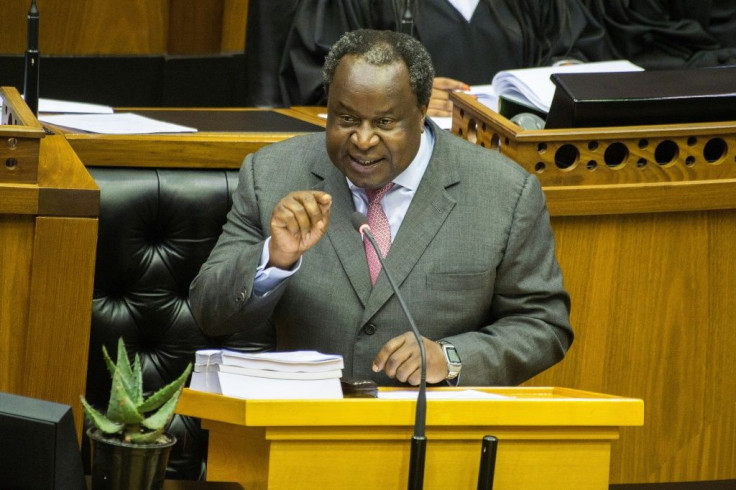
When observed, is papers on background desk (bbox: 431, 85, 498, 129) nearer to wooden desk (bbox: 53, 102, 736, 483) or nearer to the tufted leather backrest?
wooden desk (bbox: 53, 102, 736, 483)

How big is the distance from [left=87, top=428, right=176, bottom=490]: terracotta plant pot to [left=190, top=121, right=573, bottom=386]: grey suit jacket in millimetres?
654

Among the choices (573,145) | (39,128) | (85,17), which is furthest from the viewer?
(85,17)

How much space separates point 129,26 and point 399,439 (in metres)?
2.83

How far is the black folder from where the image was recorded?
2.57 metres

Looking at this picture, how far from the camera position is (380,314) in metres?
2.19

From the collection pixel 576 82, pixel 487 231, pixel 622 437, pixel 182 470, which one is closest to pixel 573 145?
pixel 576 82

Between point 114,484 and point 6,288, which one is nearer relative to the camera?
point 114,484

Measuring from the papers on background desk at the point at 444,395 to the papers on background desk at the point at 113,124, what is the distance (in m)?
1.16

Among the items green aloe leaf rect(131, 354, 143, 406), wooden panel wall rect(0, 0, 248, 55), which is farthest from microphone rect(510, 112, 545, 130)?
wooden panel wall rect(0, 0, 248, 55)

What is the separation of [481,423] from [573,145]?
110 centimetres

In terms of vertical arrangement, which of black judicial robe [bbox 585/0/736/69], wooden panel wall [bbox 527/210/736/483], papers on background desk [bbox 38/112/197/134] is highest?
black judicial robe [bbox 585/0/736/69]

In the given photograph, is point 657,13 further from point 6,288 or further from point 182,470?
point 6,288

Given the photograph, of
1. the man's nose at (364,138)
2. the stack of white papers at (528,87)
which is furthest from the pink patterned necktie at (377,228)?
the stack of white papers at (528,87)

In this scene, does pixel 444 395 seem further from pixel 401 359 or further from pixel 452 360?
pixel 452 360
